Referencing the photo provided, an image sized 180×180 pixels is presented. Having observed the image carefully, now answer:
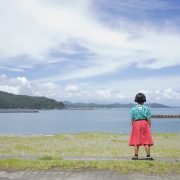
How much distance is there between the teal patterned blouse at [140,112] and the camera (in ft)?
36.2

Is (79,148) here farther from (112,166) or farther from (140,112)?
(112,166)

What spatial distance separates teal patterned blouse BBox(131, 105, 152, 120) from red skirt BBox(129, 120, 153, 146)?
0.14m

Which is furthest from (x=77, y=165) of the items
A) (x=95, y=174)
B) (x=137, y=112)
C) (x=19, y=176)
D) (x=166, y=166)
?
(x=137, y=112)

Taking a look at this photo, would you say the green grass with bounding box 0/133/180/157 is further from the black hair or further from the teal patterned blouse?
the black hair

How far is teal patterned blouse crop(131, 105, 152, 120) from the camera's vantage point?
36.2 feet

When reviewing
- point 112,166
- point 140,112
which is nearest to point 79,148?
point 140,112

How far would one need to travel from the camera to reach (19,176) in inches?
344

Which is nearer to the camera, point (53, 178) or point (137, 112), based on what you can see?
point (53, 178)

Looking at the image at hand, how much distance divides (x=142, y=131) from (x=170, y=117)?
543 ft

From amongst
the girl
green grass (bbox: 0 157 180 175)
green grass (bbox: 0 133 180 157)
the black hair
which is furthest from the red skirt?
green grass (bbox: 0 133 180 157)

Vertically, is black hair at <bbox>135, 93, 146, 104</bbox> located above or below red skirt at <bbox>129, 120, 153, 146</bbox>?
above

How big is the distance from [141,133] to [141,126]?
0.19 meters

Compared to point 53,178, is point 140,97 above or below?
above

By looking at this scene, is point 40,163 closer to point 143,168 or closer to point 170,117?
point 143,168
